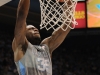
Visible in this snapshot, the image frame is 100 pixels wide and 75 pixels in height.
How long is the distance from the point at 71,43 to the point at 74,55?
1.33 feet

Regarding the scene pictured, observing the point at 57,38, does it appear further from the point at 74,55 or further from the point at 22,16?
the point at 74,55

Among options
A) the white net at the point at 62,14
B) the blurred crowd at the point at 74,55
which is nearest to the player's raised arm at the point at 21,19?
the white net at the point at 62,14

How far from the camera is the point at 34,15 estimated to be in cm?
744

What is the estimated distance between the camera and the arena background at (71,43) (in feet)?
22.1

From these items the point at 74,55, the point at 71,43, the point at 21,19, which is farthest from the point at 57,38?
the point at 74,55

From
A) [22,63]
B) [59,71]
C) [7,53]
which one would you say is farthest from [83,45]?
[22,63]

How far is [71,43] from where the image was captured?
8.06 m

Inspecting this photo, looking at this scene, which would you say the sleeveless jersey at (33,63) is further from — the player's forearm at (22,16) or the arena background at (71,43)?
the arena background at (71,43)

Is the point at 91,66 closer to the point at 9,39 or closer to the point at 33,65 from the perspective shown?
the point at 9,39

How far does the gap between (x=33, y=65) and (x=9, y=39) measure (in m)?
6.04

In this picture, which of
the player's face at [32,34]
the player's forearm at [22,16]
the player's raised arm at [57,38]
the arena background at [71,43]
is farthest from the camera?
the arena background at [71,43]

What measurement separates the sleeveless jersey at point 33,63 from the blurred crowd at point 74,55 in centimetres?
516

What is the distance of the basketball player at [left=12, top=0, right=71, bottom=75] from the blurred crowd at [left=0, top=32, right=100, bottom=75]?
5.13m

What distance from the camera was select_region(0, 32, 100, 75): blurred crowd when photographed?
7.62m
